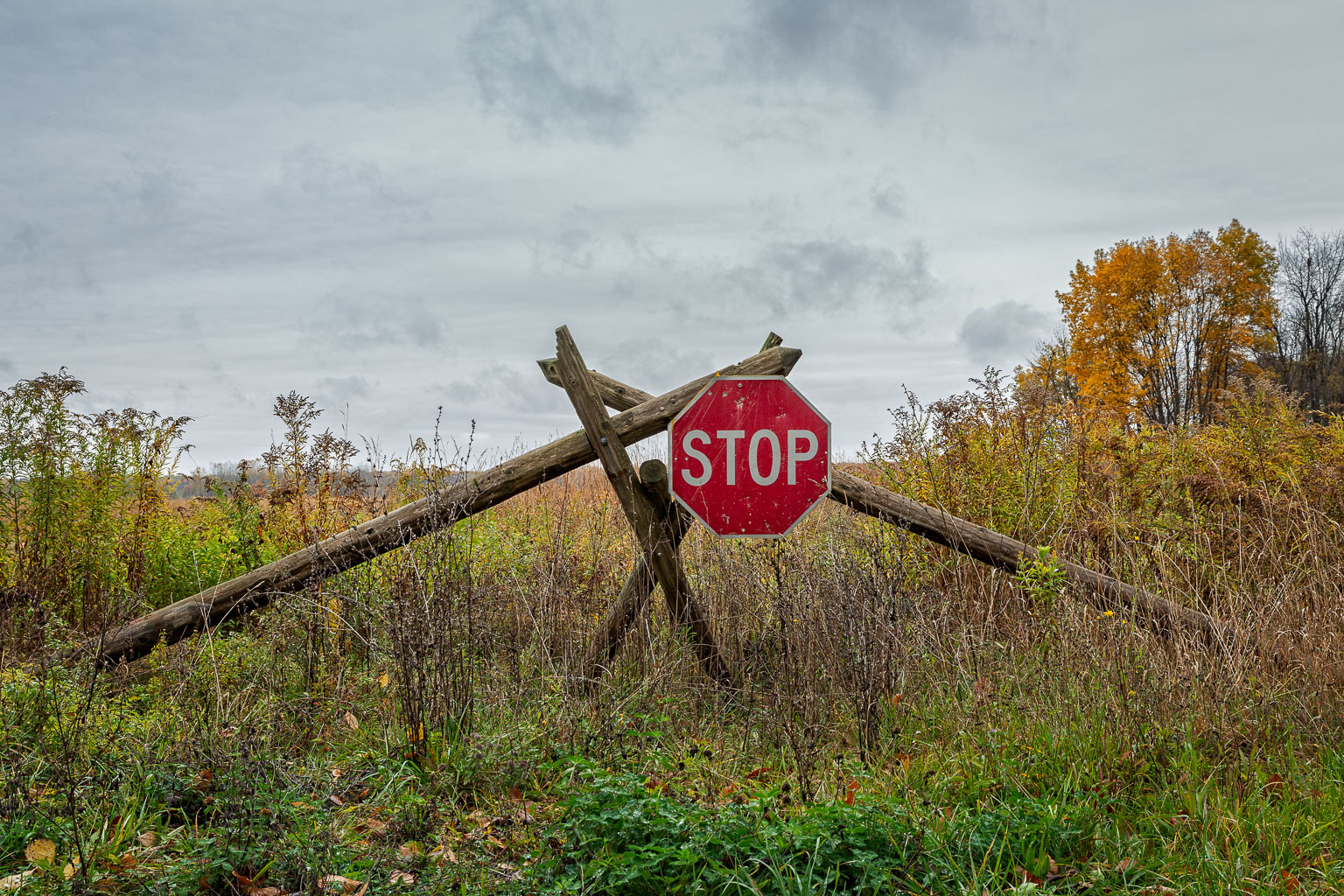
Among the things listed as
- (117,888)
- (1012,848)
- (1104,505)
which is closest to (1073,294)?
(1104,505)

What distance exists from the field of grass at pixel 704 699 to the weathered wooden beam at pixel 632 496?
254 mm

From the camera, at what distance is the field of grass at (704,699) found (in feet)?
10.2

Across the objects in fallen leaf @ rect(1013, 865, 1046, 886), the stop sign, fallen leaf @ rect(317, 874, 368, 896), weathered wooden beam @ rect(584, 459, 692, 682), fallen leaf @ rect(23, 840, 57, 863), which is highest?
the stop sign

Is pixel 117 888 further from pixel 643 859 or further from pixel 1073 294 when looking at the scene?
pixel 1073 294

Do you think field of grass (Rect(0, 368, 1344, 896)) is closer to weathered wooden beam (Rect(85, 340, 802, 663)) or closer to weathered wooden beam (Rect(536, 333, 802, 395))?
weathered wooden beam (Rect(85, 340, 802, 663))

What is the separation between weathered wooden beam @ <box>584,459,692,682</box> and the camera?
538 cm

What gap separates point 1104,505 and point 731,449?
11.7 feet

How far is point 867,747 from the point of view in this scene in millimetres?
4238

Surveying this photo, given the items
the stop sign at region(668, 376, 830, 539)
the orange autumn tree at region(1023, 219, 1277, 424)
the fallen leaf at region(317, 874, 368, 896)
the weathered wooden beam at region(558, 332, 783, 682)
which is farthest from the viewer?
the orange autumn tree at region(1023, 219, 1277, 424)

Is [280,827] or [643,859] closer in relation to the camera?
[643,859]

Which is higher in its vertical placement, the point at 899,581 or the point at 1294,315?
the point at 1294,315

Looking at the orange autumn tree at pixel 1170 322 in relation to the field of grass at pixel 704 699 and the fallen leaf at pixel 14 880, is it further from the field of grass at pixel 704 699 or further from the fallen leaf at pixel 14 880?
the fallen leaf at pixel 14 880

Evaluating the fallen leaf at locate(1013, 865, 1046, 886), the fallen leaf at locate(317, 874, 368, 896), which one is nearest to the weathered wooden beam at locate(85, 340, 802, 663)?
the fallen leaf at locate(317, 874, 368, 896)

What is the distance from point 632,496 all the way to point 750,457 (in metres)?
0.80
